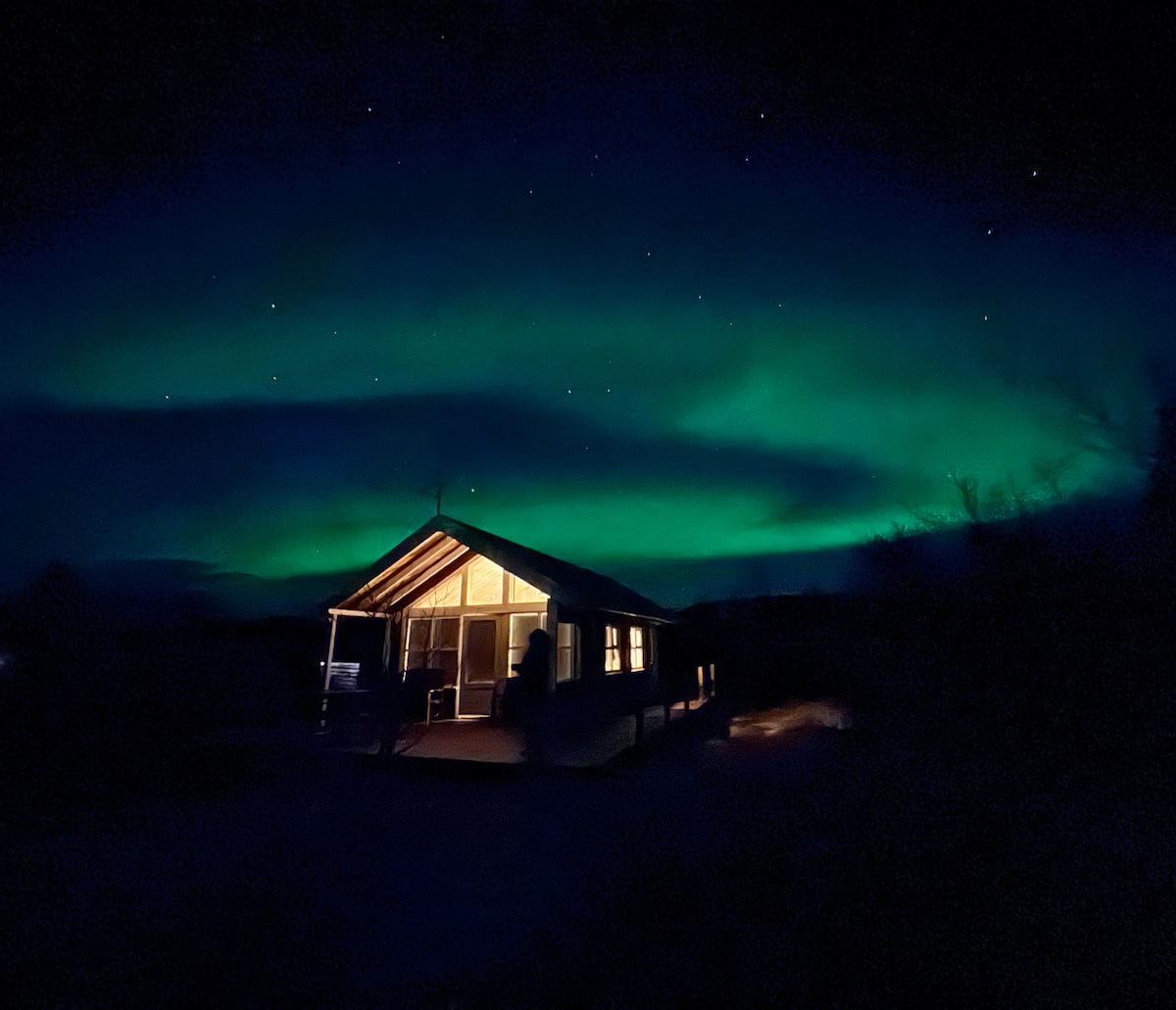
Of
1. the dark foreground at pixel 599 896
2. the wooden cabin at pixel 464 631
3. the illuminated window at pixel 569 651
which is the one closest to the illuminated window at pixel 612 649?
the wooden cabin at pixel 464 631

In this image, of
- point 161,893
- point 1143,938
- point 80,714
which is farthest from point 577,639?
point 1143,938

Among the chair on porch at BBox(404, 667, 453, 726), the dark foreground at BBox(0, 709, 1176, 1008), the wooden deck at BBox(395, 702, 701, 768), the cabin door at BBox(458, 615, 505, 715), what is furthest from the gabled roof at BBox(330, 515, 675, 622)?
the dark foreground at BBox(0, 709, 1176, 1008)

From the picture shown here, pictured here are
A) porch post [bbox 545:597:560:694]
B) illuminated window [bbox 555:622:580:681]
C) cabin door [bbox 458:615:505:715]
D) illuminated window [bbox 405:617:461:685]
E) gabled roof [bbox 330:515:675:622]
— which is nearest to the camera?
porch post [bbox 545:597:560:694]

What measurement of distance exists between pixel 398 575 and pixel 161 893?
9994 mm

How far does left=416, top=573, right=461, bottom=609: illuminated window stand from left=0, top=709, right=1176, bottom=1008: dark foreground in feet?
25.7

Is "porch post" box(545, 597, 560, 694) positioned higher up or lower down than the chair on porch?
higher up

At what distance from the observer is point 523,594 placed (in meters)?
15.4

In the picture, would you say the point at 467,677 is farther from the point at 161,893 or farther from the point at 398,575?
the point at 161,893

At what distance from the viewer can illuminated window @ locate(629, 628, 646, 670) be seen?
793 inches

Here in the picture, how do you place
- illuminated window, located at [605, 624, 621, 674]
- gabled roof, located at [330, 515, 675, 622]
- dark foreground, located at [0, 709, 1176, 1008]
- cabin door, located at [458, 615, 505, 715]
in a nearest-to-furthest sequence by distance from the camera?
1. dark foreground, located at [0, 709, 1176, 1008]
2. gabled roof, located at [330, 515, 675, 622]
3. cabin door, located at [458, 615, 505, 715]
4. illuminated window, located at [605, 624, 621, 674]

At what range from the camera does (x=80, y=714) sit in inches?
412

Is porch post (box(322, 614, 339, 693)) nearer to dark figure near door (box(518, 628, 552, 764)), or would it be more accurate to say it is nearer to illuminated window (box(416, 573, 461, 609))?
illuminated window (box(416, 573, 461, 609))

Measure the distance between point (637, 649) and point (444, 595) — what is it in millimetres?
8024

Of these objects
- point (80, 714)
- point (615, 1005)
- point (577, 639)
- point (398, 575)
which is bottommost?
point (615, 1005)
